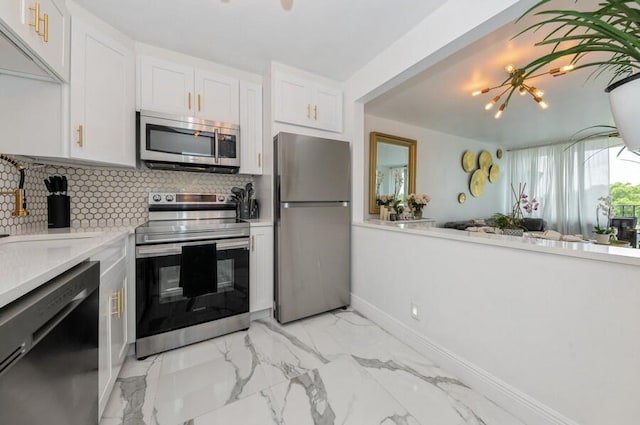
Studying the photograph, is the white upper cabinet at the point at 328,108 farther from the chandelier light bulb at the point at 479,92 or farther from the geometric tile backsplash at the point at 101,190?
the chandelier light bulb at the point at 479,92

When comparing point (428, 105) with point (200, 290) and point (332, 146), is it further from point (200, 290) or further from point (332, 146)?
point (200, 290)

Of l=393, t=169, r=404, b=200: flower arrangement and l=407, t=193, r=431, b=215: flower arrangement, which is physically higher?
l=393, t=169, r=404, b=200: flower arrangement

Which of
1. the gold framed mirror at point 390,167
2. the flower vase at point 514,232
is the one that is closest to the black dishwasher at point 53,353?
the flower vase at point 514,232

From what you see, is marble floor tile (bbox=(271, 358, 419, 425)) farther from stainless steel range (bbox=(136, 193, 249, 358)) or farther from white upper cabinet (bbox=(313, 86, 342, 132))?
white upper cabinet (bbox=(313, 86, 342, 132))

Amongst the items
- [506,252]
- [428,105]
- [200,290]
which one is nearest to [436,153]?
[428,105]

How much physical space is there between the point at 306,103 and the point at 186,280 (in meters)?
1.94

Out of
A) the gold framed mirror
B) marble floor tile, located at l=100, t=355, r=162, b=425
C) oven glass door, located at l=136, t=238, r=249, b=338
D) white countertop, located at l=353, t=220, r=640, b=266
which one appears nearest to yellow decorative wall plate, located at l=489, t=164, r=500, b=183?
the gold framed mirror

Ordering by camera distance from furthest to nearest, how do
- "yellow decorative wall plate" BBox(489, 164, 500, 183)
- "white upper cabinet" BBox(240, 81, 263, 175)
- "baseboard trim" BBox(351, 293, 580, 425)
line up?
"yellow decorative wall plate" BBox(489, 164, 500, 183)
"white upper cabinet" BBox(240, 81, 263, 175)
"baseboard trim" BBox(351, 293, 580, 425)

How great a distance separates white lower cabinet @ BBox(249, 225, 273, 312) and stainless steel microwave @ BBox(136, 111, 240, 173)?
2.35ft

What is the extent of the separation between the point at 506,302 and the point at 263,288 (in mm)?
1855

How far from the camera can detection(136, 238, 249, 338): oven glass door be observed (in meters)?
1.77

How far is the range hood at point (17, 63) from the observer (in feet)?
3.97

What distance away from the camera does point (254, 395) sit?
1469mm

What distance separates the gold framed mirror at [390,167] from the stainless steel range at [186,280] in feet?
6.99
